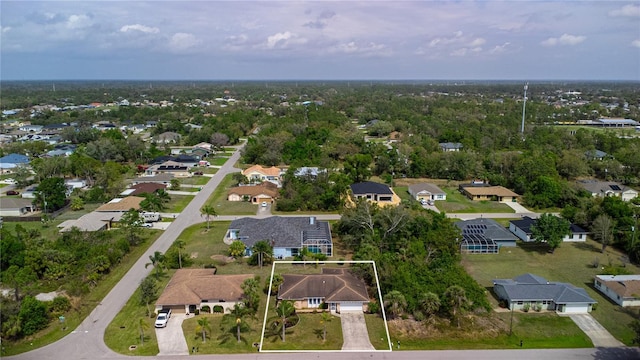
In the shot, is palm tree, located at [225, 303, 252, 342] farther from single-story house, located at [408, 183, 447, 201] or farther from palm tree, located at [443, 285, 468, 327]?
single-story house, located at [408, 183, 447, 201]

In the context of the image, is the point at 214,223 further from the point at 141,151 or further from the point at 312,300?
the point at 141,151

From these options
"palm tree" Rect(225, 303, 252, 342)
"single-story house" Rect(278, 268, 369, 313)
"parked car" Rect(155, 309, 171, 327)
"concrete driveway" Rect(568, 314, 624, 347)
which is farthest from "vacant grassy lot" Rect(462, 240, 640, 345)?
"parked car" Rect(155, 309, 171, 327)

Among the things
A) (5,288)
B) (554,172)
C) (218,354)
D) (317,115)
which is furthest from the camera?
(317,115)

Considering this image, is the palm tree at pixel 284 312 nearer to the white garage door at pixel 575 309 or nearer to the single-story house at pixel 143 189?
the white garage door at pixel 575 309

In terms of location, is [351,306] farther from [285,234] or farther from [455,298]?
[285,234]

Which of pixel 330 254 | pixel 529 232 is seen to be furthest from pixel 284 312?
pixel 529 232

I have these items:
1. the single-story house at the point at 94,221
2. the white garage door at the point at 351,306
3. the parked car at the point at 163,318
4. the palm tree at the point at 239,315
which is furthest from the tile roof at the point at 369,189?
the parked car at the point at 163,318

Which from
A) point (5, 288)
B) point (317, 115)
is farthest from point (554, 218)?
point (317, 115)
